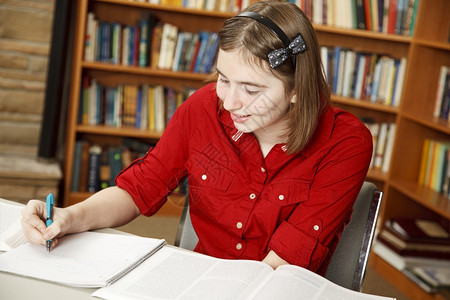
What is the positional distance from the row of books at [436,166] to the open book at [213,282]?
6.82 ft

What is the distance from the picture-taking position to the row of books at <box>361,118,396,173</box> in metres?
3.42

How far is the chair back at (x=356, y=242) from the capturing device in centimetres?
154

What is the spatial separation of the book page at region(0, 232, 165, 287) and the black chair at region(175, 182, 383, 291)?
1.53 feet

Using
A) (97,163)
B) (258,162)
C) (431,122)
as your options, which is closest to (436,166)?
(431,122)

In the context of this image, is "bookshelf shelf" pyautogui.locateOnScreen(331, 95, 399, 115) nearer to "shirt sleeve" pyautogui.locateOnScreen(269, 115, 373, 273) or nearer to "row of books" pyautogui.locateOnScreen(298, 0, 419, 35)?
"row of books" pyautogui.locateOnScreen(298, 0, 419, 35)

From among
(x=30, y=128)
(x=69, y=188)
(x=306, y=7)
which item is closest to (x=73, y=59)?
(x=30, y=128)

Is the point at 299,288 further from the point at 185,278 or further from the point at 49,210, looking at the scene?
the point at 49,210

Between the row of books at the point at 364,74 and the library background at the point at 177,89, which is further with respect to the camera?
the row of books at the point at 364,74

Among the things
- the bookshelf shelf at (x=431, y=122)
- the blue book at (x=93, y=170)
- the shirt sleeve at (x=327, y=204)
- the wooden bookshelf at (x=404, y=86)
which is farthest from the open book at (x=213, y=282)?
the blue book at (x=93, y=170)

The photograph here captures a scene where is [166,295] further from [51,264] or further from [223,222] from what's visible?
[223,222]

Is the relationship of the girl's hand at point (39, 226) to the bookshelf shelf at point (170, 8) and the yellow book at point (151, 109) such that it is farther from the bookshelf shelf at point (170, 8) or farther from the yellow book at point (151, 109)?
the yellow book at point (151, 109)

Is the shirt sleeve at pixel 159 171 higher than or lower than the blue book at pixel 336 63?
lower

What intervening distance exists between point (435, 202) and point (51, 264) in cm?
222

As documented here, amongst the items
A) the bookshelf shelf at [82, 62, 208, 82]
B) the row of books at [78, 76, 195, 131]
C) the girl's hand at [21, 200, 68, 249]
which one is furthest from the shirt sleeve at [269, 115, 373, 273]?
the row of books at [78, 76, 195, 131]
